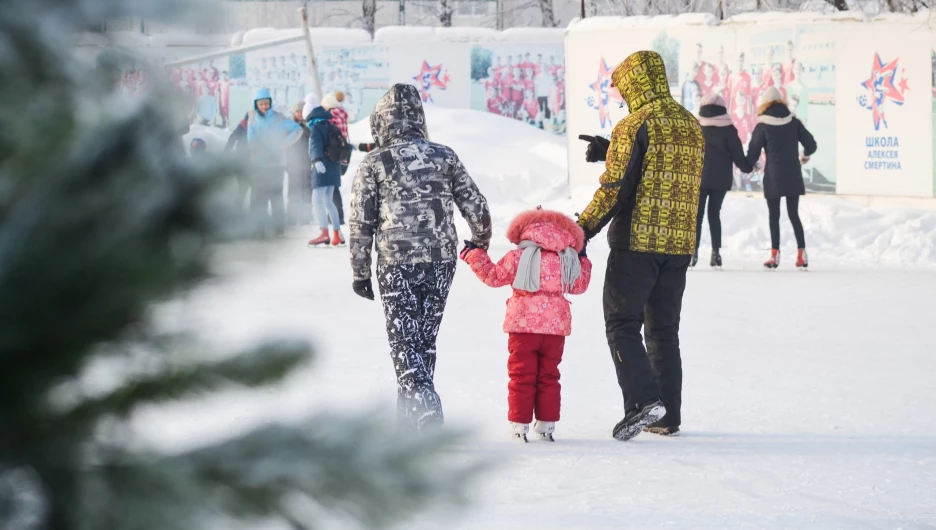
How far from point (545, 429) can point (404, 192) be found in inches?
45.1

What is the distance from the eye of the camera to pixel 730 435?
17.9 ft

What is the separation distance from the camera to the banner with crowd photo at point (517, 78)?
25391 millimetres

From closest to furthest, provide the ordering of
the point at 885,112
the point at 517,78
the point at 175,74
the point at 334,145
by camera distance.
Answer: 1. the point at 175,74
2. the point at 334,145
3. the point at 885,112
4. the point at 517,78

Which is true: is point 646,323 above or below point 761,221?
above

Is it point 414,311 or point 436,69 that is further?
point 436,69

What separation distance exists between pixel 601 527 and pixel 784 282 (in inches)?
289

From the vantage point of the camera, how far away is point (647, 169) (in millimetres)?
5371

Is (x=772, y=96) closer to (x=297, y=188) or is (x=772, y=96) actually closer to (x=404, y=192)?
(x=404, y=192)

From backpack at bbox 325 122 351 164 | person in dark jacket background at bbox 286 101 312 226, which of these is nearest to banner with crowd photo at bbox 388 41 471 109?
backpack at bbox 325 122 351 164

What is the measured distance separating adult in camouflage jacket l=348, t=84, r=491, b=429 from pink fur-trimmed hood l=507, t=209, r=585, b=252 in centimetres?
18

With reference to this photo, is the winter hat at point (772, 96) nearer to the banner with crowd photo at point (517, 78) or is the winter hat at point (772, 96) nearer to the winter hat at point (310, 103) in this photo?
the winter hat at point (310, 103)

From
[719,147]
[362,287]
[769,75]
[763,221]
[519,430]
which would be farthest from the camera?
[769,75]

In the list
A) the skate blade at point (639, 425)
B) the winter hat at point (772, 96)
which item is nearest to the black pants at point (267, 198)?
the skate blade at point (639, 425)

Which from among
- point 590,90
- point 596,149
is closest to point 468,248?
point 596,149
